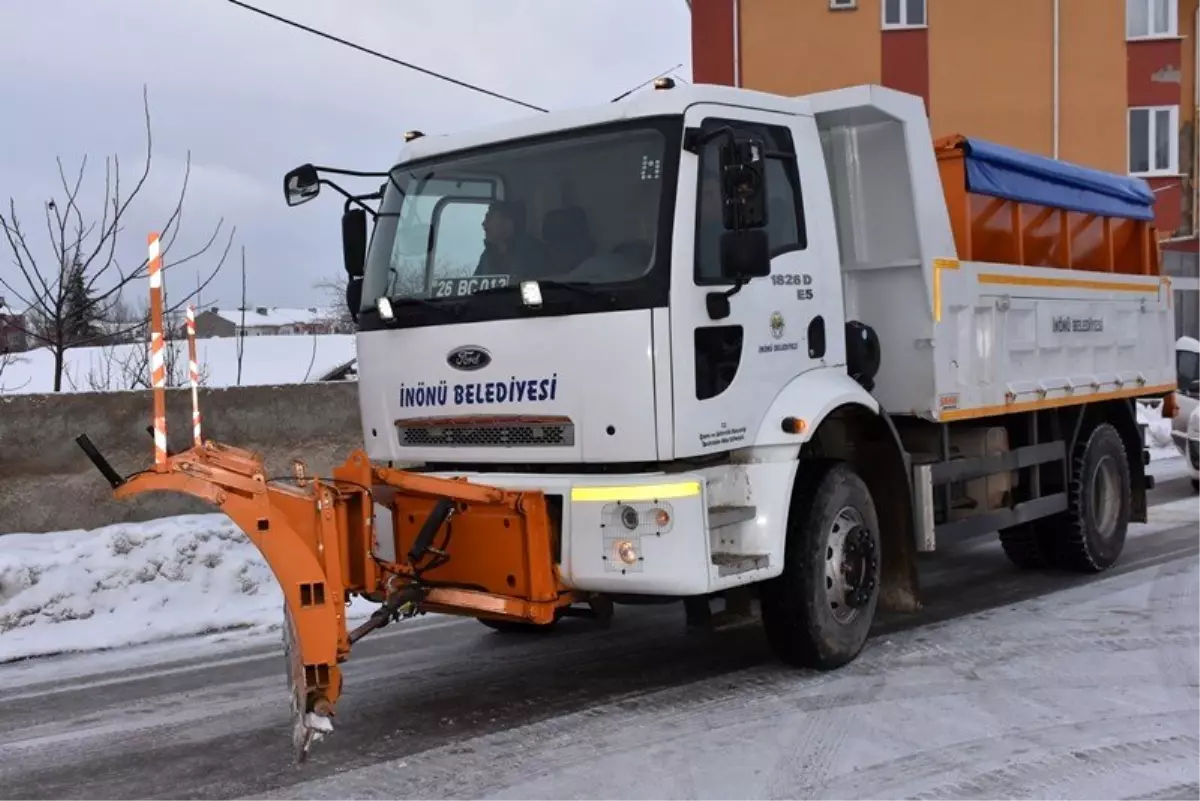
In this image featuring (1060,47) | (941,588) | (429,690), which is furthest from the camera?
(1060,47)

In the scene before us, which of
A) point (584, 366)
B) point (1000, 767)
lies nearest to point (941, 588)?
point (1000, 767)

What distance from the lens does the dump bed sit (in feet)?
21.5

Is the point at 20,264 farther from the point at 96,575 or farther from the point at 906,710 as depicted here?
the point at 906,710

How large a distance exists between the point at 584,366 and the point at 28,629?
4659 mm

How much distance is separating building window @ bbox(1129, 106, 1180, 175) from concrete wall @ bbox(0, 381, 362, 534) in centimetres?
2010

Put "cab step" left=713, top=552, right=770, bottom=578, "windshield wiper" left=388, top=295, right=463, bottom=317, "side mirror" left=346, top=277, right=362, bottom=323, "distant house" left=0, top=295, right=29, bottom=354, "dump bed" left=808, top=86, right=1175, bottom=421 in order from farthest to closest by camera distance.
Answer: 1. "distant house" left=0, top=295, right=29, bottom=354
2. "dump bed" left=808, top=86, right=1175, bottom=421
3. "side mirror" left=346, top=277, right=362, bottom=323
4. "windshield wiper" left=388, top=295, right=463, bottom=317
5. "cab step" left=713, top=552, right=770, bottom=578

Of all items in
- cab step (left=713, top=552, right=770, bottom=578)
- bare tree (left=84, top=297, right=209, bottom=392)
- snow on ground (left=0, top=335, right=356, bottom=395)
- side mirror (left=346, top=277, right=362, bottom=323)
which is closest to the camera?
cab step (left=713, top=552, right=770, bottom=578)

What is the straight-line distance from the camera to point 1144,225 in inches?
376

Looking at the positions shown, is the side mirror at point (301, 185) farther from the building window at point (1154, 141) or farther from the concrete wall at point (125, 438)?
the building window at point (1154, 141)

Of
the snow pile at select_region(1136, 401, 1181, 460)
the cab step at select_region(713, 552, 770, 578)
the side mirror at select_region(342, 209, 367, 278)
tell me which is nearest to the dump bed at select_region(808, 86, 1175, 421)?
the cab step at select_region(713, 552, 770, 578)

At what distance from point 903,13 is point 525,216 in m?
20.4

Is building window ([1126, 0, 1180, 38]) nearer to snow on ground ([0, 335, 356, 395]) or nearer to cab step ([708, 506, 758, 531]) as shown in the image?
snow on ground ([0, 335, 356, 395])

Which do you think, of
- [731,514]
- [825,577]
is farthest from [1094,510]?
[731,514]

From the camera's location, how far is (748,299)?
5.50 meters
